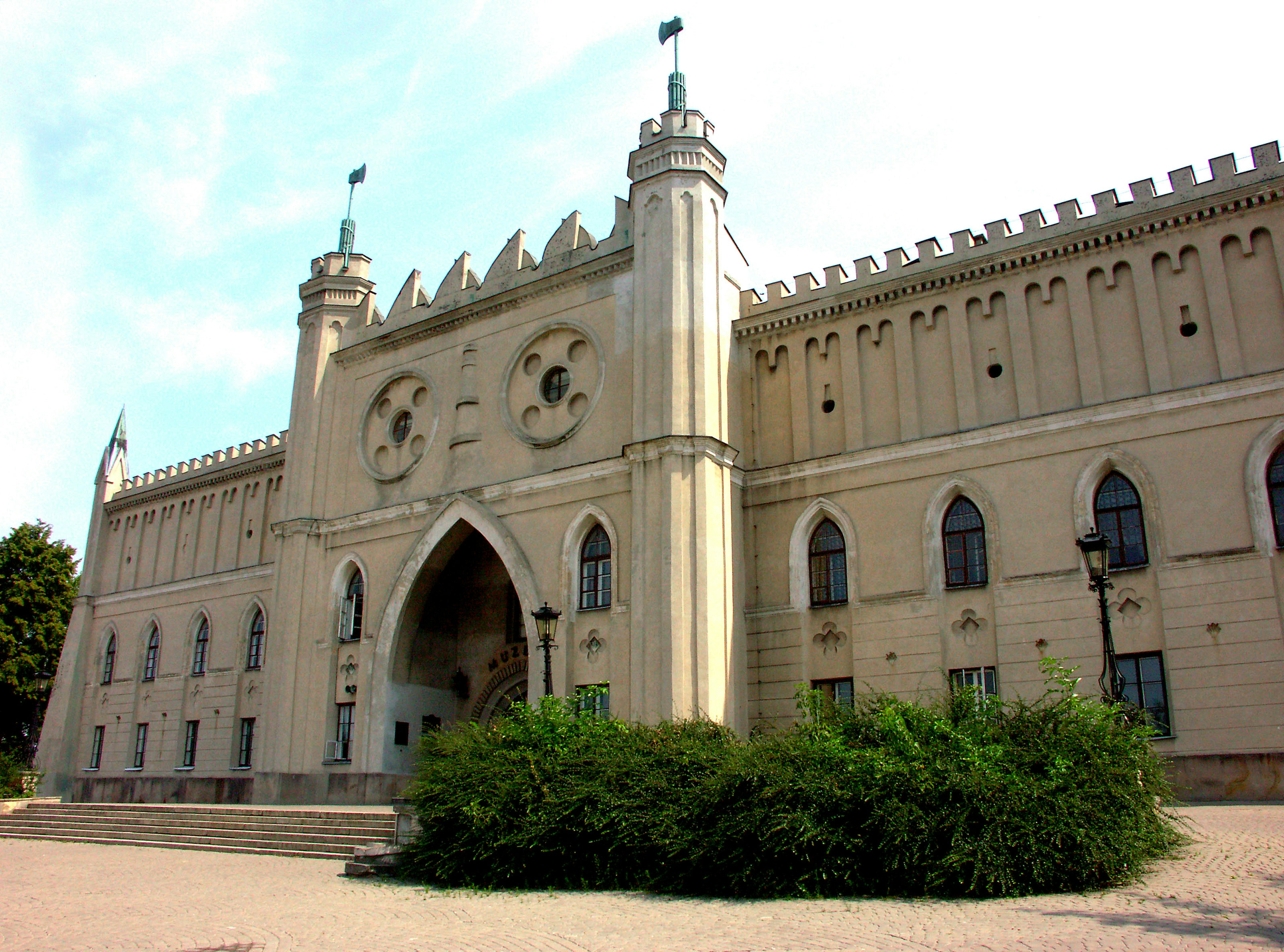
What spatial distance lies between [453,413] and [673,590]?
28.4ft

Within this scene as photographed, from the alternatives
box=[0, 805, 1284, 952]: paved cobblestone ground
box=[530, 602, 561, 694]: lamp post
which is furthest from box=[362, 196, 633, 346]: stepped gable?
box=[0, 805, 1284, 952]: paved cobblestone ground

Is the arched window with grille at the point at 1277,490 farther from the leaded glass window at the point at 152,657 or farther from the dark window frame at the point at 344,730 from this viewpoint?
the leaded glass window at the point at 152,657

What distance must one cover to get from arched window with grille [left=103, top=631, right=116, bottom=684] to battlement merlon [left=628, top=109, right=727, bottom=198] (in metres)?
24.1

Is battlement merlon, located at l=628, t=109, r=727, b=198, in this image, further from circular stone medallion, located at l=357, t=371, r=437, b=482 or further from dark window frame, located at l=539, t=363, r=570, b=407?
circular stone medallion, located at l=357, t=371, r=437, b=482

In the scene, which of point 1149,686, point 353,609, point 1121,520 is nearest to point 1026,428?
point 1121,520

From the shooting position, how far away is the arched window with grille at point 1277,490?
55.2 feet

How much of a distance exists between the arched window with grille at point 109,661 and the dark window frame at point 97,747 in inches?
56.7

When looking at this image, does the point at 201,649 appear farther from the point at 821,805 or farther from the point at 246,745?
the point at 821,805

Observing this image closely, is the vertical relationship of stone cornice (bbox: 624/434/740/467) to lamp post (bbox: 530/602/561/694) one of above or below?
above

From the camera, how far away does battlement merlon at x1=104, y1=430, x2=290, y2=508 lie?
32906 millimetres

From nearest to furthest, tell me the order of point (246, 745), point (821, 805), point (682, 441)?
point (821, 805) < point (682, 441) < point (246, 745)

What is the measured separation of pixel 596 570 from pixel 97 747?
21.3 m

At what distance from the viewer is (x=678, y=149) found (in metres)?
22.7

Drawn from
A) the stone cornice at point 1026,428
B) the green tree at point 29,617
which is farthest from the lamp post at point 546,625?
the green tree at point 29,617
